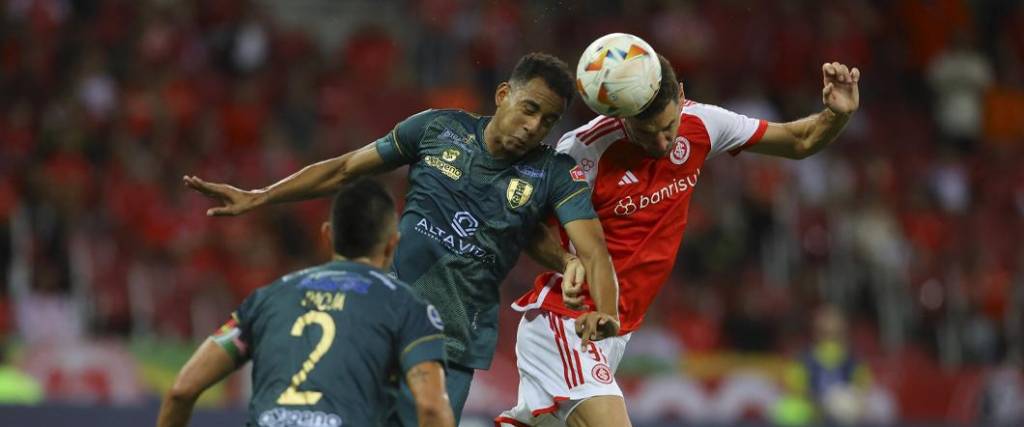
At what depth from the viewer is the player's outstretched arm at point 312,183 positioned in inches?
247

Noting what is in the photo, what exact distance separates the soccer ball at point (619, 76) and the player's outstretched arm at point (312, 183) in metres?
1.02

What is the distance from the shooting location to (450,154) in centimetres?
633

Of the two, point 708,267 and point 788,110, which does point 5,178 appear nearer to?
point 708,267

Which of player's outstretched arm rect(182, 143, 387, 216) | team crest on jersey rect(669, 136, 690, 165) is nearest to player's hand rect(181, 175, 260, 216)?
player's outstretched arm rect(182, 143, 387, 216)

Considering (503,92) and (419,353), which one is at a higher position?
(503,92)

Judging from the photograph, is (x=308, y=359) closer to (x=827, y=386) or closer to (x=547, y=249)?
(x=547, y=249)

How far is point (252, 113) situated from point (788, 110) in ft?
19.2

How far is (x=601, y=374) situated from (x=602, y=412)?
189 millimetres

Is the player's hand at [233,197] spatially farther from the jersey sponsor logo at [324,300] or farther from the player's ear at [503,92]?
the jersey sponsor logo at [324,300]

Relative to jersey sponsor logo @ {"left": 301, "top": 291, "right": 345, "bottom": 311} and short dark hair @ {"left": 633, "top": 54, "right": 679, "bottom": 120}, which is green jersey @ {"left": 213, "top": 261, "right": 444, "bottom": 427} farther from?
short dark hair @ {"left": 633, "top": 54, "right": 679, "bottom": 120}

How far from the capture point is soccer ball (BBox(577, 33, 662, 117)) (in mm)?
5980

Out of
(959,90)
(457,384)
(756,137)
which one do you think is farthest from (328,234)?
(959,90)

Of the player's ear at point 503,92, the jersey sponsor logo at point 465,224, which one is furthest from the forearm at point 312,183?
the player's ear at point 503,92

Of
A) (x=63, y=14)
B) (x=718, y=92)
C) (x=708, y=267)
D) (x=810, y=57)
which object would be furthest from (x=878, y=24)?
(x=63, y=14)
